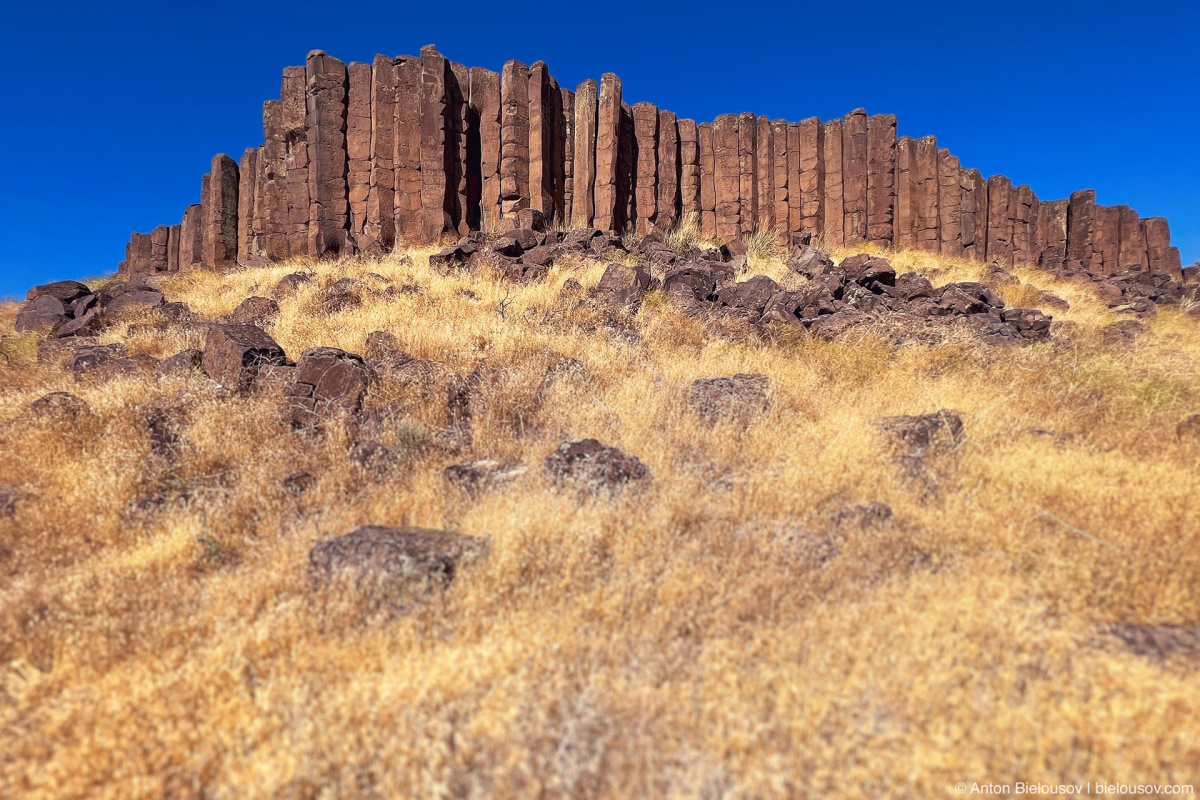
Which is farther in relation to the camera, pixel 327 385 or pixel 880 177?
pixel 880 177

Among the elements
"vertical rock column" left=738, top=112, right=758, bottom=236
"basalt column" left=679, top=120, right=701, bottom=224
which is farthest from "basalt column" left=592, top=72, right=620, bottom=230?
"vertical rock column" left=738, top=112, right=758, bottom=236

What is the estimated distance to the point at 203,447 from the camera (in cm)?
486

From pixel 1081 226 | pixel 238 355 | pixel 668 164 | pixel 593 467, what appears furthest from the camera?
pixel 1081 226

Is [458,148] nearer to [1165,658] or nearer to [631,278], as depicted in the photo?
[631,278]

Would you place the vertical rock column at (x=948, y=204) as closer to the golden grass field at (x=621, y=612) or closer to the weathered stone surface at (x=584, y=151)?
the weathered stone surface at (x=584, y=151)

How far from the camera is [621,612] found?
9.91 ft

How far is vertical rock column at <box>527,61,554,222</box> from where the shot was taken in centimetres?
1411

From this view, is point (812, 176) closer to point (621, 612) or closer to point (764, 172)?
point (764, 172)

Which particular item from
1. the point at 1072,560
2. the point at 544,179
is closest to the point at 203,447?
the point at 1072,560

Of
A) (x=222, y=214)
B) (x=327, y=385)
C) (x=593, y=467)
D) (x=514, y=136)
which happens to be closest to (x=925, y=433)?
(x=593, y=467)

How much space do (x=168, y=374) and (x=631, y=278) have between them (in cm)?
589

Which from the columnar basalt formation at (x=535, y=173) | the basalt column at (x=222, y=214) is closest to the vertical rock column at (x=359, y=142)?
the columnar basalt formation at (x=535, y=173)

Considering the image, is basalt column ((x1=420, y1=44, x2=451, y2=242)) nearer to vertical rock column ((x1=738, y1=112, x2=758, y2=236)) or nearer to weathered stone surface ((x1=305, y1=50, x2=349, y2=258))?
weathered stone surface ((x1=305, y1=50, x2=349, y2=258))

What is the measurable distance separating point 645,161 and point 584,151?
166 centimetres
